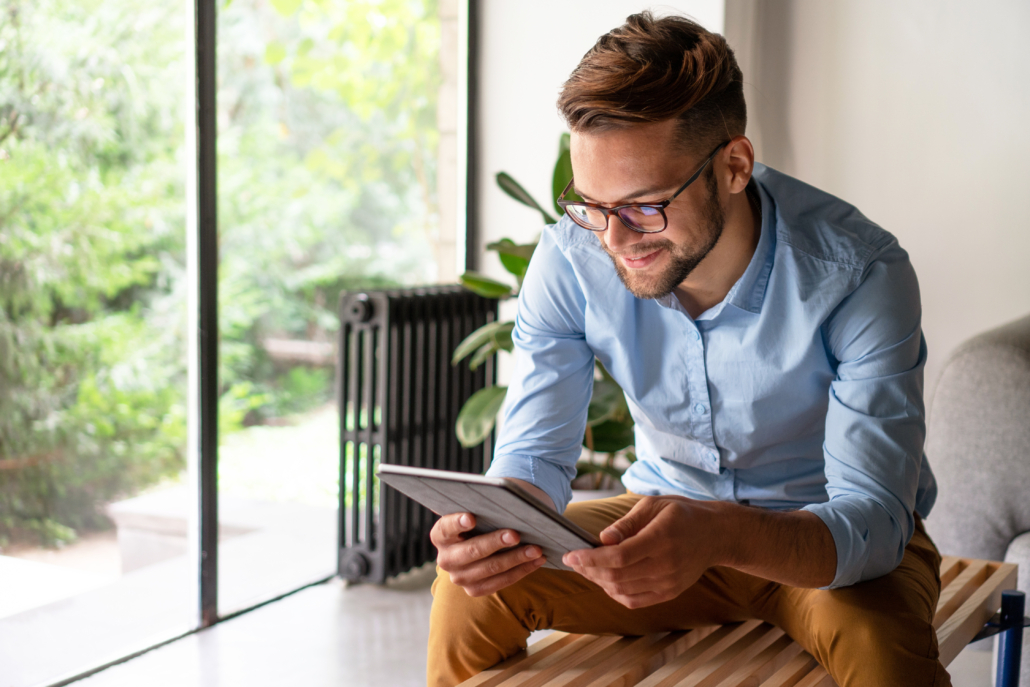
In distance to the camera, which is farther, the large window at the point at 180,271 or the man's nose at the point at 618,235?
the large window at the point at 180,271

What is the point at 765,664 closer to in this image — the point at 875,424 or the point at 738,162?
the point at 875,424

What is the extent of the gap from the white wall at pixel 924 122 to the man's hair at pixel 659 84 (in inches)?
58.8

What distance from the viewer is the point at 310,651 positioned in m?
2.16

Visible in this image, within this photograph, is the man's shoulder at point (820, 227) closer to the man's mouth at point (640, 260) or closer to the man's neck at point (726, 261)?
the man's neck at point (726, 261)

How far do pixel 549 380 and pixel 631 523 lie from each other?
425 mm

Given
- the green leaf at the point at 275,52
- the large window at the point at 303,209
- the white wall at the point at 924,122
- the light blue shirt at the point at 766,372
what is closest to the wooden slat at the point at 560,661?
the light blue shirt at the point at 766,372

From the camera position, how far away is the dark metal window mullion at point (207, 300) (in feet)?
7.08

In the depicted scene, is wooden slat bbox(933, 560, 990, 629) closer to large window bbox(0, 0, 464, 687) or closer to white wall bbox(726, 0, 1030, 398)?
white wall bbox(726, 0, 1030, 398)

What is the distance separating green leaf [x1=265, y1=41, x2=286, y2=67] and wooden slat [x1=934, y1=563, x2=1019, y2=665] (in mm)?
4057

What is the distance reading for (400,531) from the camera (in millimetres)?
2627

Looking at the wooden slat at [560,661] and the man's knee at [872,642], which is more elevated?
the man's knee at [872,642]

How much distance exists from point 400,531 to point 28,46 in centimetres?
156

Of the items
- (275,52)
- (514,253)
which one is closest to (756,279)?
(514,253)

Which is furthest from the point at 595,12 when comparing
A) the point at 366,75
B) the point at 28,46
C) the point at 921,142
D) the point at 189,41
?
the point at 366,75
